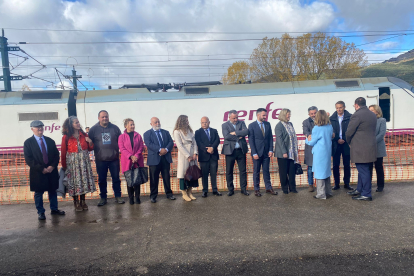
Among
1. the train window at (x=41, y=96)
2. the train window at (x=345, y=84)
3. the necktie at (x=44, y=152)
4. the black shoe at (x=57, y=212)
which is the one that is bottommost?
the black shoe at (x=57, y=212)

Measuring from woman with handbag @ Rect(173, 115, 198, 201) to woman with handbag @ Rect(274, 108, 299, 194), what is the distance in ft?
5.87

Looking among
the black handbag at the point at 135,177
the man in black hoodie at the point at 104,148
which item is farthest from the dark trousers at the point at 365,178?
the man in black hoodie at the point at 104,148

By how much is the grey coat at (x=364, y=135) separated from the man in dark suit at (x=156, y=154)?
12.0 ft

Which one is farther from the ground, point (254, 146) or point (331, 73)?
point (331, 73)

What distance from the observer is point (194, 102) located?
1255cm

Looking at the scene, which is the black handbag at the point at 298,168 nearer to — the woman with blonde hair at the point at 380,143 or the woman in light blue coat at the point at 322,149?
the woman in light blue coat at the point at 322,149

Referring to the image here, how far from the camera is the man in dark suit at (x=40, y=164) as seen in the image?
4859 millimetres

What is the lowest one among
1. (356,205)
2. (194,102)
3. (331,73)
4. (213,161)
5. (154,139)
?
(356,205)

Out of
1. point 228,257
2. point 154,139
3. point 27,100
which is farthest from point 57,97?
point 228,257

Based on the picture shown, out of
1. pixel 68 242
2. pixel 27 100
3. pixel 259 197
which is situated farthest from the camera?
pixel 27 100

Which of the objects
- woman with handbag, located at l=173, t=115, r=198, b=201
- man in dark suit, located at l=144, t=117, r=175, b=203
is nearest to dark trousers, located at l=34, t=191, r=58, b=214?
man in dark suit, located at l=144, t=117, r=175, b=203

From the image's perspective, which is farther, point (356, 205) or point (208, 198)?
point (208, 198)

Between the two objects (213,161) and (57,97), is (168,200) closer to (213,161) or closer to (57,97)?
(213,161)

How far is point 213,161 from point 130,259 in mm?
3077
